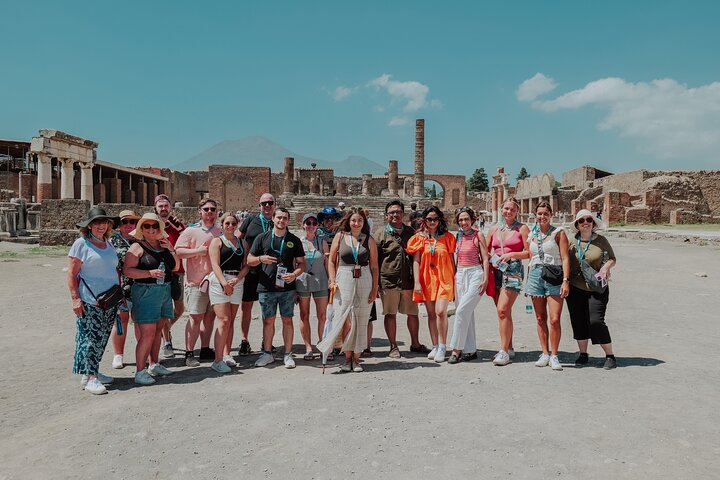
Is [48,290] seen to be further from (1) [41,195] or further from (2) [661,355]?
(1) [41,195]

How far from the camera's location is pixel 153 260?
457 cm

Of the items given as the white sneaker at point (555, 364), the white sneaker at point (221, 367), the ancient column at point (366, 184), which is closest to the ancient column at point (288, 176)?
the ancient column at point (366, 184)

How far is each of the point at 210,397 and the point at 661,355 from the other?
4.45 m

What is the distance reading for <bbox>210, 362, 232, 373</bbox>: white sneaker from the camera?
15.8 feet

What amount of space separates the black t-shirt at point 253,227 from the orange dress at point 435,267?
58.9 inches

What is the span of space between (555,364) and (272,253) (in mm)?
2872

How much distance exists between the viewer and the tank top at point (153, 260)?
14.9 feet

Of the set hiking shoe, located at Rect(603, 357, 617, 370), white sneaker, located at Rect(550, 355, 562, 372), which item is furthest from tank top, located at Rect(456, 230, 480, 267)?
hiking shoe, located at Rect(603, 357, 617, 370)

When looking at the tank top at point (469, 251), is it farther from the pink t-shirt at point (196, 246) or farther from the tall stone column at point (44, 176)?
the tall stone column at point (44, 176)

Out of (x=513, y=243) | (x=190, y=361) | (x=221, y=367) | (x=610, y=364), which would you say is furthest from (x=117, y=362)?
(x=610, y=364)

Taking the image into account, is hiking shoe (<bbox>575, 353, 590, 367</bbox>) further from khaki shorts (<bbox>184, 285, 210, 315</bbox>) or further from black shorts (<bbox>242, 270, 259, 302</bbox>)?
khaki shorts (<bbox>184, 285, 210, 315</bbox>)

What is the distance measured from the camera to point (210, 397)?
4121 millimetres

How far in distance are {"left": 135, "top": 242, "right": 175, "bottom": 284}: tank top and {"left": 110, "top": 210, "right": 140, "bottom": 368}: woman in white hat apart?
170mm

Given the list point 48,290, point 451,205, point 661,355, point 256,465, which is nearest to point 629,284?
point 661,355
